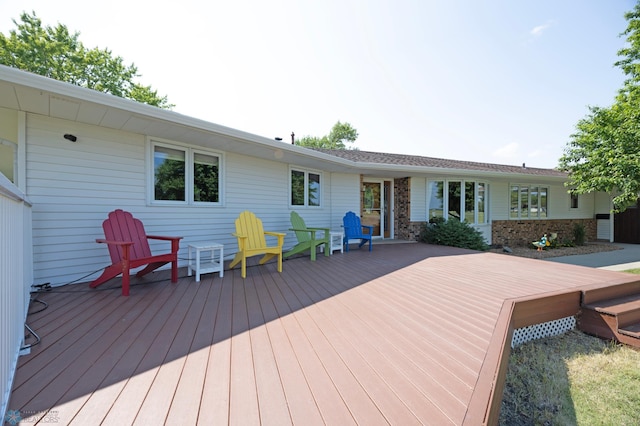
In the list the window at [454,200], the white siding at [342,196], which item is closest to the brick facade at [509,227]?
the window at [454,200]

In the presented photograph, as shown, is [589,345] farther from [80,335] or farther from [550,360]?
[80,335]

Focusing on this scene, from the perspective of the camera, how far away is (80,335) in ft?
7.12

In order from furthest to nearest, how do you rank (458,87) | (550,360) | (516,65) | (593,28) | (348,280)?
(458,87) < (516,65) < (593,28) < (348,280) < (550,360)

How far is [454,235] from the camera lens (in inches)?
309

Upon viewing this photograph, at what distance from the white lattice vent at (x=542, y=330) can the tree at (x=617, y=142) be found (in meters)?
6.69

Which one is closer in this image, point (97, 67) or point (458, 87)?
point (458, 87)

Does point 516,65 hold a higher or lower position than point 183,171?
higher

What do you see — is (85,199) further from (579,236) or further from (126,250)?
(579,236)

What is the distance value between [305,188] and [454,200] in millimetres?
5235

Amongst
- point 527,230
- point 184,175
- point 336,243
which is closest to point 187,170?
point 184,175

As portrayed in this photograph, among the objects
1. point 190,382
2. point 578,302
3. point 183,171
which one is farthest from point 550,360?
point 183,171

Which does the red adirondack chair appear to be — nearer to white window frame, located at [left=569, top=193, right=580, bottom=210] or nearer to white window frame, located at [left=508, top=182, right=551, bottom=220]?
white window frame, located at [left=508, top=182, right=551, bottom=220]

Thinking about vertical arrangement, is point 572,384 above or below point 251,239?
below

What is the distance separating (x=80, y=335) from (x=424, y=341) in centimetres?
274
